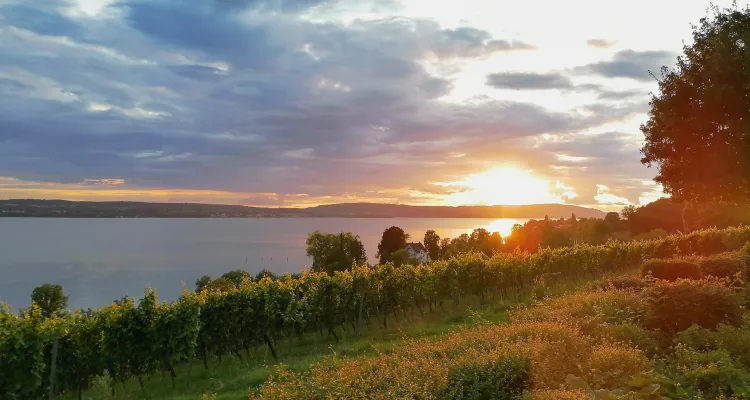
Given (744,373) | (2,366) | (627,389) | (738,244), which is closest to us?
(627,389)

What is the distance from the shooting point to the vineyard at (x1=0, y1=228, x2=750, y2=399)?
11422 millimetres

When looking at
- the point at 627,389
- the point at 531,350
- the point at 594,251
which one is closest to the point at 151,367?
the point at 531,350

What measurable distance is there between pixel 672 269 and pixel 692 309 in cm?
673

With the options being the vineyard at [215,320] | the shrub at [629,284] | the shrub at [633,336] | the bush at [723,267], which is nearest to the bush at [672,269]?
the bush at [723,267]

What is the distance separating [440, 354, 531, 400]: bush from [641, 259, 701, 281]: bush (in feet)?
35.1

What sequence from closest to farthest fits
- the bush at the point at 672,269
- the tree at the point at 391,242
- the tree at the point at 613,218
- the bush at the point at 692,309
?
the bush at the point at 692,309, the bush at the point at 672,269, the tree at the point at 613,218, the tree at the point at 391,242

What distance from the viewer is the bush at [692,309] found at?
32.9ft

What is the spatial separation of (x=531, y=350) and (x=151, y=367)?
34.4 feet

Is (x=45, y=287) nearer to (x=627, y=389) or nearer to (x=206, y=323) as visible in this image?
(x=206, y=323)

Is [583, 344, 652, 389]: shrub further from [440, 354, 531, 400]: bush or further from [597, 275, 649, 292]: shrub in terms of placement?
[597, 275, 649, 292]: shrub

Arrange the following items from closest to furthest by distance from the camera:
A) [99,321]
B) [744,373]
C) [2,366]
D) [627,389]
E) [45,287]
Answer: [627,389], [744,373], [2,366], [99,321], [45,287]

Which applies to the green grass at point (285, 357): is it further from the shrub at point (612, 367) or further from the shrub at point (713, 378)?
the shrub at point (713, 378)

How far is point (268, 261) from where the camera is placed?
188 meters

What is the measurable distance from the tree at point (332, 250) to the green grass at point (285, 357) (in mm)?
48145
